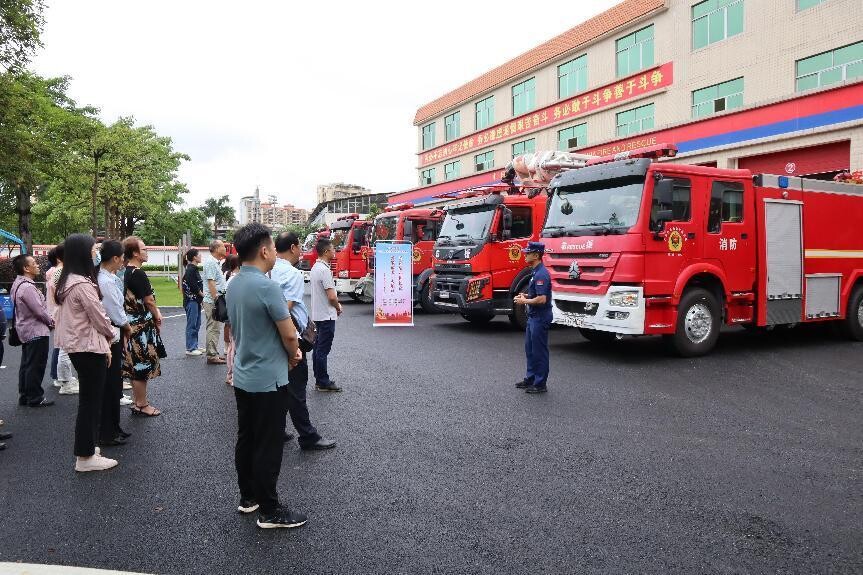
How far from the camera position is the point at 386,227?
56.3 ft

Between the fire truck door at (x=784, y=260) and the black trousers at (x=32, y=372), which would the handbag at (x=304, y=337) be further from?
the fire truck door at (x=784, y=260)

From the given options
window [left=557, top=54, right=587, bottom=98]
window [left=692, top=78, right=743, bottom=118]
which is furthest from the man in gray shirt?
window [left=557, top=54, right=587, bottom=98]

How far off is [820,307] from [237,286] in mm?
10025

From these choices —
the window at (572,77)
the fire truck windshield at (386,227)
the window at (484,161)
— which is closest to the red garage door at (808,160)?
the window at (572,77)

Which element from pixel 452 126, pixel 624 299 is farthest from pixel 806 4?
pixel 452 126

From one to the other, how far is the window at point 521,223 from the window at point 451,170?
2386 centimetres

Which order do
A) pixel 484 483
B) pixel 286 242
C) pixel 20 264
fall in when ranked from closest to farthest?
pixel 484 483, pixel 286 242, pixel 20 264

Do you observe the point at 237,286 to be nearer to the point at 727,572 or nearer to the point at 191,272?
the point at 727,572

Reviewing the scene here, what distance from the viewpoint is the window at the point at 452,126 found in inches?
1444

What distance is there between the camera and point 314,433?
195 inches

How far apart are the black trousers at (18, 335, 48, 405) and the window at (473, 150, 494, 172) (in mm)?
28243

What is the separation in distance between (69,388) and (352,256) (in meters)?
12.3

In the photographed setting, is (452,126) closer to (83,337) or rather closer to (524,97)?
(524,97)

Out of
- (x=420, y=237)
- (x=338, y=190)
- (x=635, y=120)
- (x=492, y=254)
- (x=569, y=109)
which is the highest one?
(x=338, y=190)
